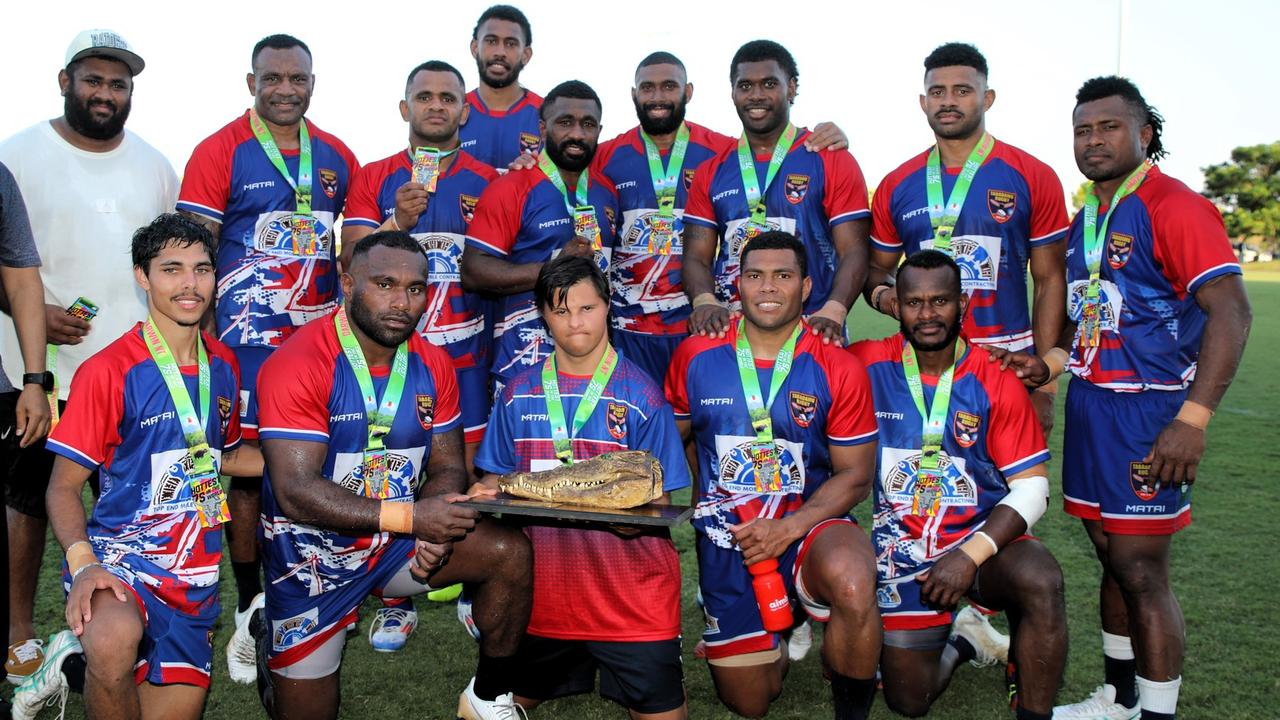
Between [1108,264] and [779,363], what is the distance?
1.53m

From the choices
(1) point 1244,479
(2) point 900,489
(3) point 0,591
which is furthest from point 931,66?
(1) point 1244,479

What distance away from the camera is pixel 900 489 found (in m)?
4.59

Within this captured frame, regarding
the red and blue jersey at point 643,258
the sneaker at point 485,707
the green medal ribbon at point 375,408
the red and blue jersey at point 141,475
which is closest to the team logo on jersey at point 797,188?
the red and blue jersey at point 643,258

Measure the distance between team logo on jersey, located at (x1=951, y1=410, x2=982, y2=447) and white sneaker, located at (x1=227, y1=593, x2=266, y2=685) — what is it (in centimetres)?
334

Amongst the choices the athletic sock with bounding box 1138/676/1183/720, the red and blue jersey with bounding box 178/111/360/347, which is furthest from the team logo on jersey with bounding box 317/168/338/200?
the athletic sock with bounding box 1138/676/1183/720

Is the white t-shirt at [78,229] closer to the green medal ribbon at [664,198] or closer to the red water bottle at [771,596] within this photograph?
the green medal ribbon at [664,198]

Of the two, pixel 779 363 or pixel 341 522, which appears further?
pixel 779 363

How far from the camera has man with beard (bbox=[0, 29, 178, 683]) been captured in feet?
16.3

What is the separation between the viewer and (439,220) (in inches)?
229

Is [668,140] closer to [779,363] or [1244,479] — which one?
[779,363]

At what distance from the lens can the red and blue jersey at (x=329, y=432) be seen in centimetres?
412

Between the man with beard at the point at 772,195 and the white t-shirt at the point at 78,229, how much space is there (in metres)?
2.84

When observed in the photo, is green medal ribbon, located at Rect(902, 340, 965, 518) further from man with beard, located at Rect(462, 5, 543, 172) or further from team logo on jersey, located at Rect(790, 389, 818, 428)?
man with beard, located at Rect(462, 5, 543, 172)

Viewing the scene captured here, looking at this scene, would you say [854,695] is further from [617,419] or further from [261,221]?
[261,221]
